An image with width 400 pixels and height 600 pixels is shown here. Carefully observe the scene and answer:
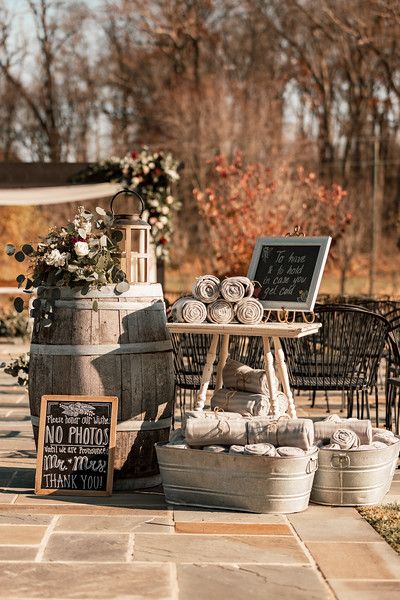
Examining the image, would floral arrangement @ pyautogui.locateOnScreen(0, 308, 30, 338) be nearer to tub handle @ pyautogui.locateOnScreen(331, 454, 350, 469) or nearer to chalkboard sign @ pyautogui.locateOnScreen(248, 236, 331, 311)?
chalkboard sign @ pyautogui.locateOnScreen(248, 236, 331, 311)

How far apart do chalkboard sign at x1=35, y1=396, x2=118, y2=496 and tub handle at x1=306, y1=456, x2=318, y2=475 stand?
104 cm

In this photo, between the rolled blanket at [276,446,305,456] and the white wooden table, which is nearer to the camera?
the rolled blanket at [276,446,305,456]

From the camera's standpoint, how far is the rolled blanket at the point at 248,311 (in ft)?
18.3

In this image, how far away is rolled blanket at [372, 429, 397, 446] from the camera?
5492 millimetres

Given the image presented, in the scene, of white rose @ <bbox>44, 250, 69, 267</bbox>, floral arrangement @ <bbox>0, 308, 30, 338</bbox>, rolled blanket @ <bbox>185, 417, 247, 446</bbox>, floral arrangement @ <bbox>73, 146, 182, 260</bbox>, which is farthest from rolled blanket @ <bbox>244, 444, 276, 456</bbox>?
floral arrangement @ <bbox>73, 146, 182, 260</bbox>

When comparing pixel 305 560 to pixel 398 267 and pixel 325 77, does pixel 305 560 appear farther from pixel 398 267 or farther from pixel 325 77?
pixel 325 77

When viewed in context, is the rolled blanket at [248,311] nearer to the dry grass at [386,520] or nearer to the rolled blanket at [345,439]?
the rolled blanket at [345,439]

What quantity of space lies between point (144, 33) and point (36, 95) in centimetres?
444

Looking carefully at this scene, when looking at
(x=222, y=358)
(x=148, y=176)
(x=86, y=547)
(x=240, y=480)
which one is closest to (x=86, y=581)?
(x=86, y=547)

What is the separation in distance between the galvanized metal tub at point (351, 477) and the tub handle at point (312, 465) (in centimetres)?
13

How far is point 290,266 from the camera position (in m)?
5.97

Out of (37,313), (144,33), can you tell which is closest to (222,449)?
(37,313)

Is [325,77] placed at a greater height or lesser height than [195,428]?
greater

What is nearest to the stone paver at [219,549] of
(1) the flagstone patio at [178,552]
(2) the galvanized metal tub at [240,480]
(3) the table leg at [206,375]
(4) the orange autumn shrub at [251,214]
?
(1) the flagstone patio at [178,552]
